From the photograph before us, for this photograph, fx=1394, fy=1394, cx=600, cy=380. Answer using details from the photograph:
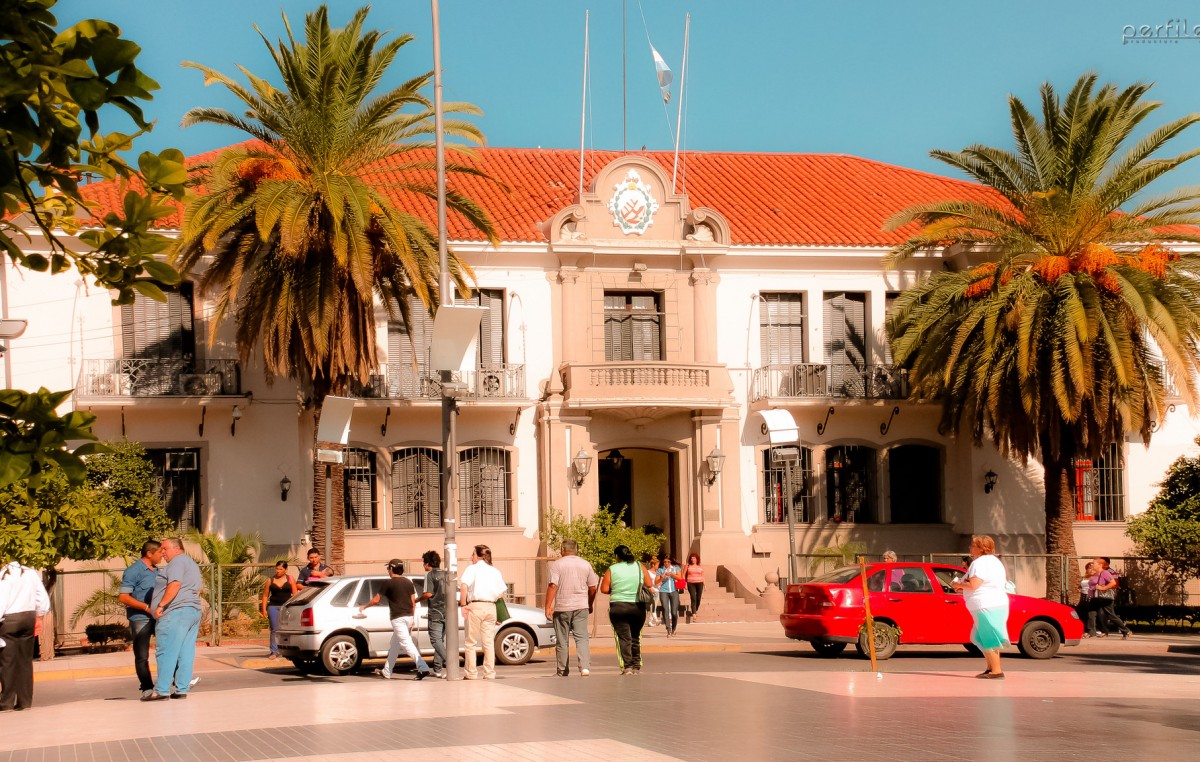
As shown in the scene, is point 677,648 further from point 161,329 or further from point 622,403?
point 161,329

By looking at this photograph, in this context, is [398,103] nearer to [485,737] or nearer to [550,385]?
[550,385]

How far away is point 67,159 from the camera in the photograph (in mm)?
4719

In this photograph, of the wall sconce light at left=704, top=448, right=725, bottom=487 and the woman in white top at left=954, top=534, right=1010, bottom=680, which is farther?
the wall sconce light at left=704, top=448, right=725, bottom=487

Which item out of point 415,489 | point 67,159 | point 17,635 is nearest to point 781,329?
point 415,489

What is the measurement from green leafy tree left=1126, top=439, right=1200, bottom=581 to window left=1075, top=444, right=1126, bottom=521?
170cm

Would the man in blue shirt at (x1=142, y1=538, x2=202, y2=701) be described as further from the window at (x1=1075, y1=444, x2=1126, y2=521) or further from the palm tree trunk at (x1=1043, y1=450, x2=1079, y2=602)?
the window at (x1=1075, y1=444, x2=1126, y2=521)

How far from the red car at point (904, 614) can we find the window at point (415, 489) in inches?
482

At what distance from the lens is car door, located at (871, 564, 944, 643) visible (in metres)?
20.9

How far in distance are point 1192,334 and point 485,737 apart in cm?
2224

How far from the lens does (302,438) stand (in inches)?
1220

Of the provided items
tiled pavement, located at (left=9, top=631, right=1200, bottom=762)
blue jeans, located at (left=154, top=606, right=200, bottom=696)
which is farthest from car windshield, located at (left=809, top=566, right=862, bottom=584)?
blue jeans, located at (left=154, top=606, right=200, bottom=696)

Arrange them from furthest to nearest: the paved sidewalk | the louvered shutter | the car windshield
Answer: the louvered shutter < the paved sidewalk < the car windshield

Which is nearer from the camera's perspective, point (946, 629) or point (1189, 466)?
point (946, 629)

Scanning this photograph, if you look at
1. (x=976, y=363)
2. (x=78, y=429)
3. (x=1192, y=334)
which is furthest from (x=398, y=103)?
(x=78, y=429)
